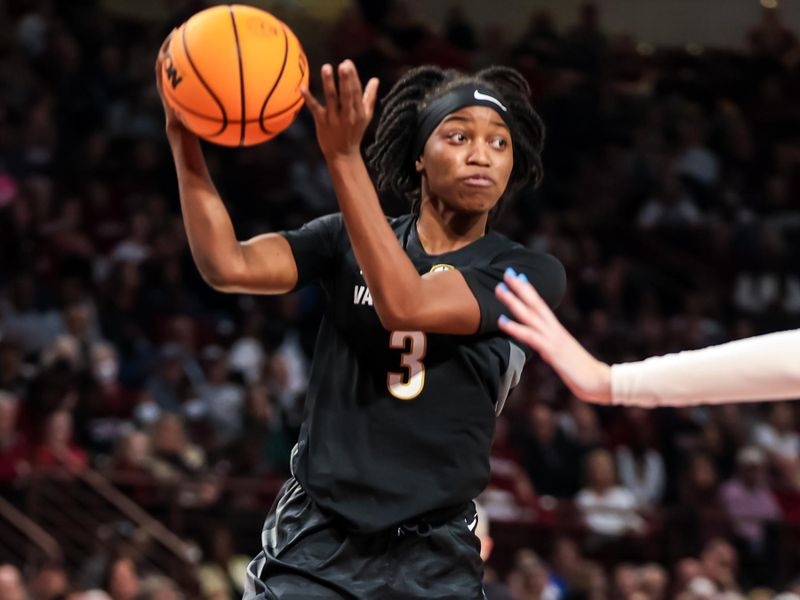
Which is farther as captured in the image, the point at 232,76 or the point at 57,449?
the point at 57,449

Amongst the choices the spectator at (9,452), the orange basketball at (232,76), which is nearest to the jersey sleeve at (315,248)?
the orange basketball at (232,76)

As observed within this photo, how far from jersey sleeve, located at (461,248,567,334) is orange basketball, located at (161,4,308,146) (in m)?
0.62

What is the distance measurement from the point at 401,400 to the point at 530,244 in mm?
Answer: 9126

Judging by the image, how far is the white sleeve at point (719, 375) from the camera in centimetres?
256

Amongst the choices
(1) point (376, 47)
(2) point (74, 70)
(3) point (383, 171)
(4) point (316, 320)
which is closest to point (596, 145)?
(1) point (376, 47)

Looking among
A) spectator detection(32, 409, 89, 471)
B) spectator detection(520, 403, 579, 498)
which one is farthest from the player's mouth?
spectator detection(520, 403, 579, 498)

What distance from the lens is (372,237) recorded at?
3.15m

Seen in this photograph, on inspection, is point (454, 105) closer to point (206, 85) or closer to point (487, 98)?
point (487, 98)

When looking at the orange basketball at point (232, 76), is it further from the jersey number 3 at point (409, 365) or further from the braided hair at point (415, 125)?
the jersey number 3 at point (409, 365)

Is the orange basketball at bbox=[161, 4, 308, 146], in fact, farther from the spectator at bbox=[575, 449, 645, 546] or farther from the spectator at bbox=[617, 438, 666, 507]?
the spectator at bbox=[617, 438, 666, 507]

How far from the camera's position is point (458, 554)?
11.3 ft

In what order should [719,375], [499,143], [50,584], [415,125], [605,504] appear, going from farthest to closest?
[605,504] < [50,584] < [415,125] < [499,143] < [719,375]

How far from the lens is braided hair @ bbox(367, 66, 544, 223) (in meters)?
3.80

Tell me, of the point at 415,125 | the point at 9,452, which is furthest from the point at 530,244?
the point at 415,125
